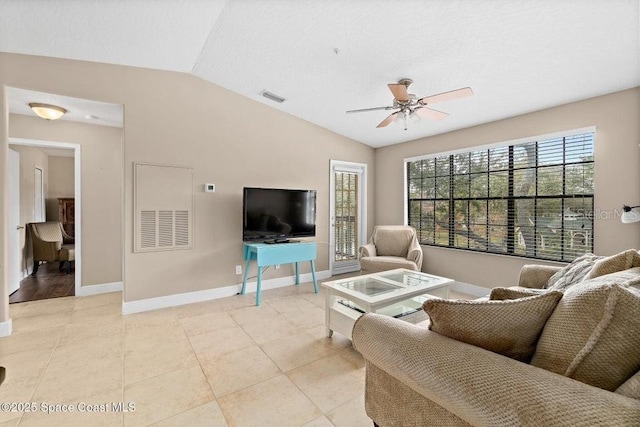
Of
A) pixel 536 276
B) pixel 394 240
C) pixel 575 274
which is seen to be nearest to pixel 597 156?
pixel 536 276

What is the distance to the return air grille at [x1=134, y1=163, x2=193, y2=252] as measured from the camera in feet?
10.5

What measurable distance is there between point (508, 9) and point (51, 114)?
443cm

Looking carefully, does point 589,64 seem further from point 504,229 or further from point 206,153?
point 206,153

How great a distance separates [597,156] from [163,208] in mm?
4791

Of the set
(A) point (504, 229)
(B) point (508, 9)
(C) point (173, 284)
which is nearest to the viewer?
(B) point (508, 9)

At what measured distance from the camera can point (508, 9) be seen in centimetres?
195

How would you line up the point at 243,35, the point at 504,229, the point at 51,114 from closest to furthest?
1. the point at 243,35
2. the point at 51,114
3. the point at 504,229

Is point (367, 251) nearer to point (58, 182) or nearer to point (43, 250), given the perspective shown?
point (43, 250)

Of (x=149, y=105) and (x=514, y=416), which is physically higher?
(x=149, y=105)

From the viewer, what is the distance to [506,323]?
1001mm

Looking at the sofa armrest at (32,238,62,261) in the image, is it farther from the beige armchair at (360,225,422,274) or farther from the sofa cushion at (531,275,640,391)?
the sofa cushion at (531,275,640,391)

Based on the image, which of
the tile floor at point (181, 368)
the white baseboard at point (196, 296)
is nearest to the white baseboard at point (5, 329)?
the tile floor at point (181, 368)

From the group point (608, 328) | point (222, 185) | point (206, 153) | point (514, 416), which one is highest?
point (206, 153)

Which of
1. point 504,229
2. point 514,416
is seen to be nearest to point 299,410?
point 514,416
